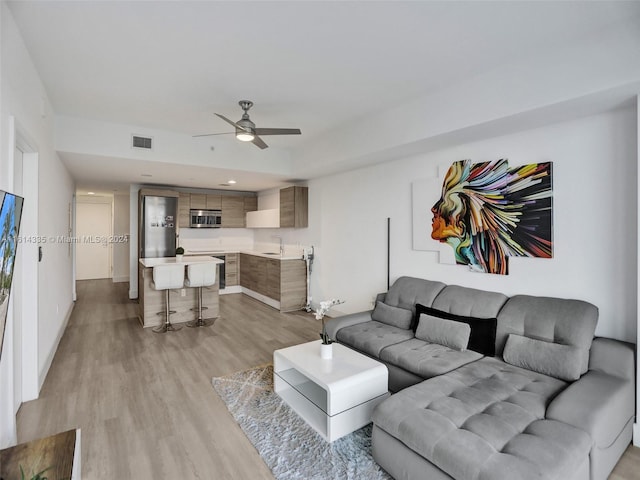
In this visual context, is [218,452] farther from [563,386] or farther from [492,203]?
[492,203]

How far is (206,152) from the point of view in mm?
4938

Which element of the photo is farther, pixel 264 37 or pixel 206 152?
pixel 206 152

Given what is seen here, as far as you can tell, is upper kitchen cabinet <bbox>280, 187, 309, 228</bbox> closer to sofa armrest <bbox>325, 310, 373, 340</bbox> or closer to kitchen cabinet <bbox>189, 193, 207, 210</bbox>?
kitchen cabinet <bbox>189, 193, 207, 210</bbox>

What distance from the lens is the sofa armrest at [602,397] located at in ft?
6.08

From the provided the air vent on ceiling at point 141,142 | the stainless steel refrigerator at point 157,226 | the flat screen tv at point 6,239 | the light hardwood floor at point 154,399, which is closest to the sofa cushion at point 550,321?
the light hardwood floor at point 154,399

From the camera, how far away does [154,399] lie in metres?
2.87

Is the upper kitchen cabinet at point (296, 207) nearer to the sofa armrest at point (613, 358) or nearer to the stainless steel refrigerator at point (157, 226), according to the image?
the stainless steel refrigerator at point (157, 226)

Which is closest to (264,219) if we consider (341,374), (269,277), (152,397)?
(269,277)

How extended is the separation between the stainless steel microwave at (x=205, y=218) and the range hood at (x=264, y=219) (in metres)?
0.67

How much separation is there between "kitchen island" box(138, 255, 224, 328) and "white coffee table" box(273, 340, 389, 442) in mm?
2666

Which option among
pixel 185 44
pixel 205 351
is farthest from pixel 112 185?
pixel 185 44

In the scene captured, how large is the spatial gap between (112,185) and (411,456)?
747 cm

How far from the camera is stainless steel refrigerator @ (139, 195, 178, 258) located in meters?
6.55

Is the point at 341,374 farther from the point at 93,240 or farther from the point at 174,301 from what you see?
the point at 93,240
